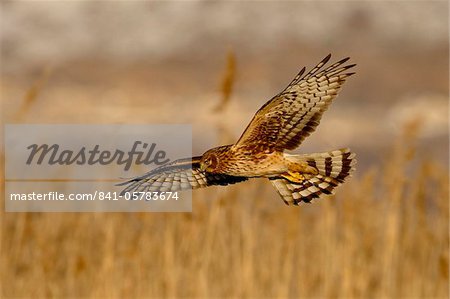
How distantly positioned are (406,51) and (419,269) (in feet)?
41.6

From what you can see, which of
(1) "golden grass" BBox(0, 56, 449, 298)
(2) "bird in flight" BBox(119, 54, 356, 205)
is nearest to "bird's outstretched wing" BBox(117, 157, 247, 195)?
(2) "bird in flight" BBox(119, 54, 356, 205)

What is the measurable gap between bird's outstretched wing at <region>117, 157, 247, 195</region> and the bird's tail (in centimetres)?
7

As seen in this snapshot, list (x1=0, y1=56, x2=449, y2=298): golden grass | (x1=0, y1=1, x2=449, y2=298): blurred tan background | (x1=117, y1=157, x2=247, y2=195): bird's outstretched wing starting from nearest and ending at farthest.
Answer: (x1=117, y1=157, x2=247, y2=195): bird's outstretched wing < (x1=0, y1=1, x2=449, y2=298): blurred tan background < (x1=0, y1=56, x2=449, y2=298): golden grass

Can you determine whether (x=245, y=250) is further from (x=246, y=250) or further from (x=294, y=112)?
(x=294, y=112)

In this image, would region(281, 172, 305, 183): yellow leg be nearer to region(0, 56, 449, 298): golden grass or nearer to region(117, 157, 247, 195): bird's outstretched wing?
region(117, 157, 247, 195): bird's outstretched wing

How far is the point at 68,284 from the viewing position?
170 inches

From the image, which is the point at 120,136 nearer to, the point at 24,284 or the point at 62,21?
the point at 24,284

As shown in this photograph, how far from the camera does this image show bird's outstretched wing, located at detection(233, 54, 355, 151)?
52.7 inches

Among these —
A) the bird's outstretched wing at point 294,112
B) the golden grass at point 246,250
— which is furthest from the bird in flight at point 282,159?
the golden grass at point 246,250

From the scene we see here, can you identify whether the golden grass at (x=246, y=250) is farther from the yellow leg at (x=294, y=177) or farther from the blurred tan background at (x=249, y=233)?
the yellow leg at (x=294, y=177)

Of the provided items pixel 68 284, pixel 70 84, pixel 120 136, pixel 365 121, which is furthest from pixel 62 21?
pixel 120 136

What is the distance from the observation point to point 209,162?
1.34m

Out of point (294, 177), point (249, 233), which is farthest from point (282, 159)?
point (249, 233)

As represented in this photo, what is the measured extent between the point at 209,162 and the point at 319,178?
15 cm
